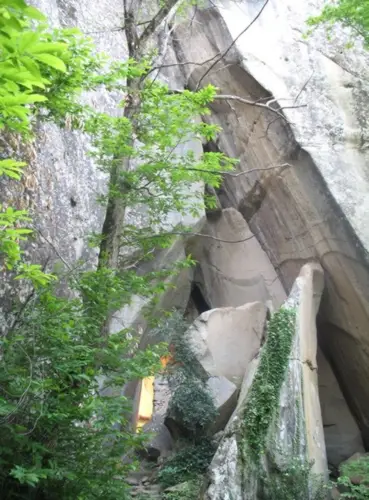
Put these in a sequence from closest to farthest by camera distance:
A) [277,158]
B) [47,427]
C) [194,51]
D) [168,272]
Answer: [47,427] < [168,272] < [277,158] < [194,51]

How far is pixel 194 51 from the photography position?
13.8 metres

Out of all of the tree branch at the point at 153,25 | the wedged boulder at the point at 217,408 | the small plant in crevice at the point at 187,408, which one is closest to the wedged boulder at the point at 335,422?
the wedged boulder at the point at 217,408

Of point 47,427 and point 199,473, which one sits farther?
point 199,473

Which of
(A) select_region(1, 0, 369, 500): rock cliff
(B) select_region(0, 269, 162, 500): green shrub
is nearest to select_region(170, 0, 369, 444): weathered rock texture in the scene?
(A) select_region(1, 0, 369, 500): rock cliff

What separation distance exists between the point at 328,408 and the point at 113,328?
5.33 m

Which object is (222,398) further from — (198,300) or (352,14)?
(352,14)

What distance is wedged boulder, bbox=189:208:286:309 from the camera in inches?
539

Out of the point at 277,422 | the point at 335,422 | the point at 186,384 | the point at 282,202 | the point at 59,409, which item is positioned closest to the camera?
the point at 59,409

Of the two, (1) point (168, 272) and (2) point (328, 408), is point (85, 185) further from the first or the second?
(2) point (328, 408)

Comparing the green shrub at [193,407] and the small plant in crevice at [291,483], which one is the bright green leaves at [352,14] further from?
the green shrub at [193,407]

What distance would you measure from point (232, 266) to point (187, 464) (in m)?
6.08

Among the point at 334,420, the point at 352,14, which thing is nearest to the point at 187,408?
the point at 334,420

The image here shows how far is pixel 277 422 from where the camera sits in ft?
26.1

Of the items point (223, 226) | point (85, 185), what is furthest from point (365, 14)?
point (223, 226)
